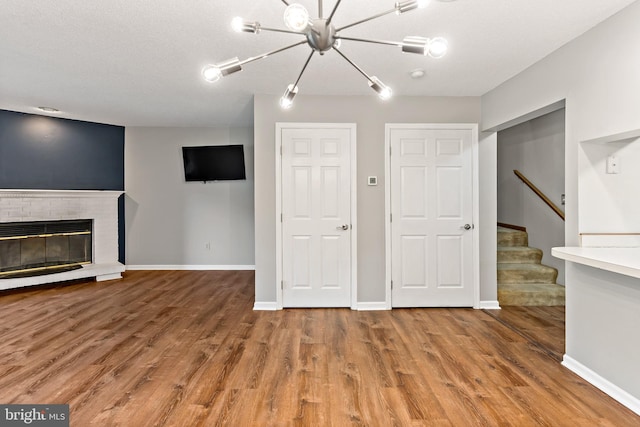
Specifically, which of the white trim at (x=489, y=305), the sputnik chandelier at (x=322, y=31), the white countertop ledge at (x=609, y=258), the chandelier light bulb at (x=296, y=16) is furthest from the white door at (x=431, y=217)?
the chandelier light bulb at (x=296, y=16)

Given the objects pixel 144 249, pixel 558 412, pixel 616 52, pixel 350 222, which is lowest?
pixel 558 412

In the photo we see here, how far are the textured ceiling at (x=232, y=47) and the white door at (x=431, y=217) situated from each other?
0.55 meters

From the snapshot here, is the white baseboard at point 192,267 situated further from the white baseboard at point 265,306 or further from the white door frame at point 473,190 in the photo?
the white door frame at point 473,190

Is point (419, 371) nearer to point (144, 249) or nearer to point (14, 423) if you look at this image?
point (14, 423)

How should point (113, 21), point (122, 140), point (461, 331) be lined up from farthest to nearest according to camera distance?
point (122, 140) → point (461, 331) → point (113, 21)

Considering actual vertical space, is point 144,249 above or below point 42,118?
below

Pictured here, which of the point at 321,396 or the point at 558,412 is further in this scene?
the point at 321,396

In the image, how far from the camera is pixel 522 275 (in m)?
4.17

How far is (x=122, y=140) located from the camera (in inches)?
224

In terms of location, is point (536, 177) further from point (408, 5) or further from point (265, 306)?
point (408, 5)

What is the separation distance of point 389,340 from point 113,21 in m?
3.24

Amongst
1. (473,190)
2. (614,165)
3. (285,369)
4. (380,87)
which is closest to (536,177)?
(473,190)

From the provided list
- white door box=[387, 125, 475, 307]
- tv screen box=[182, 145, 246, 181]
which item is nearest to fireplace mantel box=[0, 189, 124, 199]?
tv screen box=[182, 145, 246, 181]

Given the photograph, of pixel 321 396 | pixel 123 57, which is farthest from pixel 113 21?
pixel 321 396
